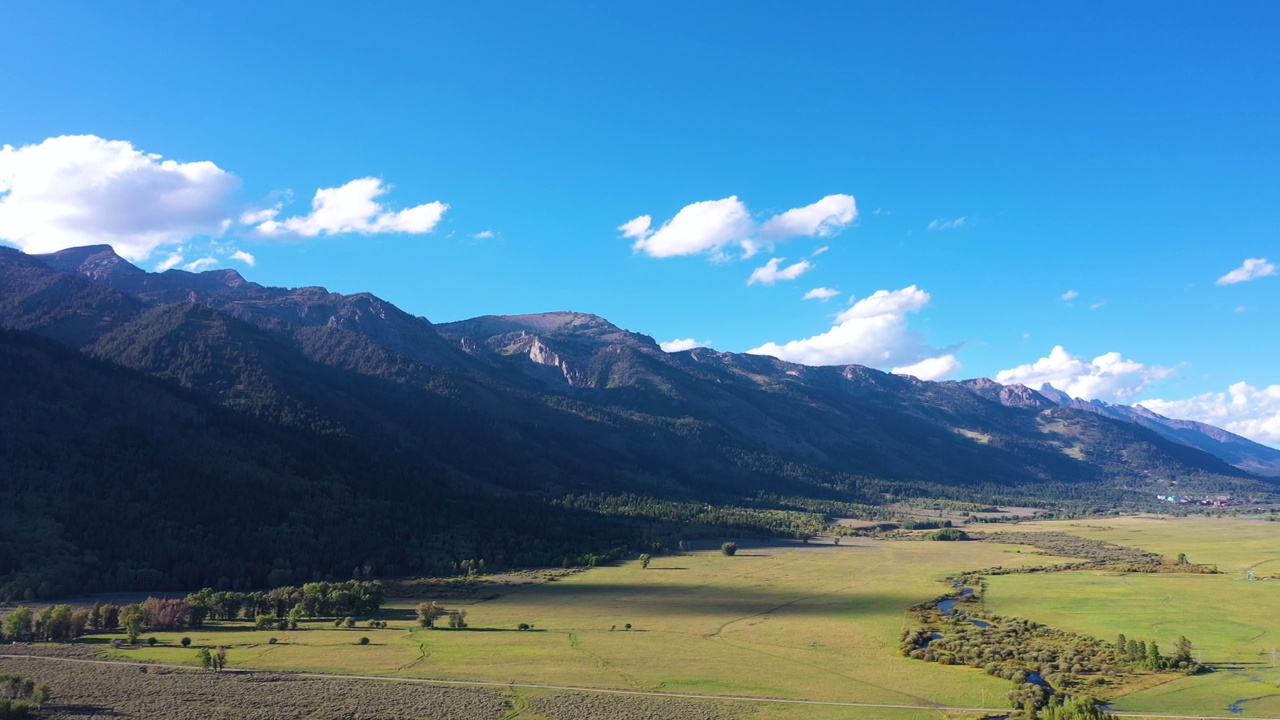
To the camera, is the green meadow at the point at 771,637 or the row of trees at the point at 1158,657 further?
the row of trees at the point at 1158,657

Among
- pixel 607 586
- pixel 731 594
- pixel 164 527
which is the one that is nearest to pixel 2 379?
pixel 164 527

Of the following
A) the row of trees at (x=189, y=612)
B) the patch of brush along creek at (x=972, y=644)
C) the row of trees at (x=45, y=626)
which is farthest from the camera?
the row of trees at (x=189, y=612)

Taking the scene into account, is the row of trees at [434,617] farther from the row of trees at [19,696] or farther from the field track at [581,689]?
the row of trees at [19,696]

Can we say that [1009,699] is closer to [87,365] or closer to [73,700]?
[73,700]

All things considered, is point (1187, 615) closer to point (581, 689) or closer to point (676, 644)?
point (676, 644)

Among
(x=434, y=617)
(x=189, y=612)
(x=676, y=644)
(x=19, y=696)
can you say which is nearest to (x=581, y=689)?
(x=676, y=644)

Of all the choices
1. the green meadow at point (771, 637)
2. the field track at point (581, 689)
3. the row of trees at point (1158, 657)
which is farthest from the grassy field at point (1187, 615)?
the field track at point (581, 689)
